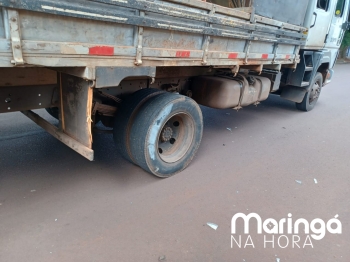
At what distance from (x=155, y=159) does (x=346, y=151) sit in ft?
11.5

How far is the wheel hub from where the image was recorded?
3.32 meters

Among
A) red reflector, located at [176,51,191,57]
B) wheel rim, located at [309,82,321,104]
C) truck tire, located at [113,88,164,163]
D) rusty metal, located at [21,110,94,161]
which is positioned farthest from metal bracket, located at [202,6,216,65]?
wheel rim, located at [309,82,321,104]

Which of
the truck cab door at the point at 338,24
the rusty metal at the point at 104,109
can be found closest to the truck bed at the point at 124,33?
the rusty metal at the point at 104,109

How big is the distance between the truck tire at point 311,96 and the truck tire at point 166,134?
4.20m

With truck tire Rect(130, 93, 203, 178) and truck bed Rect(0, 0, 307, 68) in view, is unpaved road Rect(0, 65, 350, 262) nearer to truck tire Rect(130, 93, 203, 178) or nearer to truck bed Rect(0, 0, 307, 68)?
truck tire Rect(130, 93, 203, 178)

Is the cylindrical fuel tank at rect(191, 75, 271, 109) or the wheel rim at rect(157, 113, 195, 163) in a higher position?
the cylindrical fuel tank at rect(191, 75, 271, 109)

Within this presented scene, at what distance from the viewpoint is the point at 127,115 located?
2979 millimetres

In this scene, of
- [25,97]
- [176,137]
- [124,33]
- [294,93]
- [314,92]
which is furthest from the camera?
[314,92]

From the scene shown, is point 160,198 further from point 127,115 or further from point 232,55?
point 232,55

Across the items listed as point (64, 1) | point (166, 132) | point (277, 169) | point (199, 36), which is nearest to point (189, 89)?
point (166, 132)

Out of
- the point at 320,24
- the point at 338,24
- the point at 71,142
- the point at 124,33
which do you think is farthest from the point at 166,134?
the point at 338,24

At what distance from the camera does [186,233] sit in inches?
94.6

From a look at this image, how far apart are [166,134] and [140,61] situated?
47.8 inches

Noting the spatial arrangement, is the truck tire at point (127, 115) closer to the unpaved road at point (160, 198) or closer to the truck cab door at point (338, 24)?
the unpaved road at point (160, 198)
